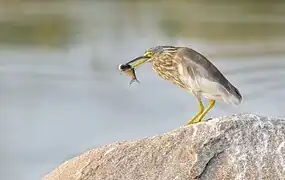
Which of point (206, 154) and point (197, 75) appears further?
point (197, 75)

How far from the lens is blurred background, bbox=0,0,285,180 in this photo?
37.8ft

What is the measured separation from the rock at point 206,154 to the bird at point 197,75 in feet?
1.79

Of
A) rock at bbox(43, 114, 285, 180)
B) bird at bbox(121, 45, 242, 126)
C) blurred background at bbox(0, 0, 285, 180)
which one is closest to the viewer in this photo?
rock at bbox(43, 114, 285, 180)

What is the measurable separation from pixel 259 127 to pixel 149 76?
10019 mm

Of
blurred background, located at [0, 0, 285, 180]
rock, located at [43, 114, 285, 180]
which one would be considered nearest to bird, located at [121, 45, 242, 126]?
rock, located at [43, 114, 285, 180]

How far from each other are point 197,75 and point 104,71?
440 inches

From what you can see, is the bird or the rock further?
the bird

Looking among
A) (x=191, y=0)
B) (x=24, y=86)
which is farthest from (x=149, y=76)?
(x=191, y=0)

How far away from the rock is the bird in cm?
55

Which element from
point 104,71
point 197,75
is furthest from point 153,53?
point 104,71

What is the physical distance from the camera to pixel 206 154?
5449mm

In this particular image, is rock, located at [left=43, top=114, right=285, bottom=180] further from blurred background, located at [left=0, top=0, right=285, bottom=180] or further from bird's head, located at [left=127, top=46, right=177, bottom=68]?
blurred background, located at [left=0, top=0, right=285, bottom=180]

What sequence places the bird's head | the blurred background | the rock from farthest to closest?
the blurred background
the bird's head
the rock

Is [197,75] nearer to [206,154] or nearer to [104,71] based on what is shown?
[206,154]
